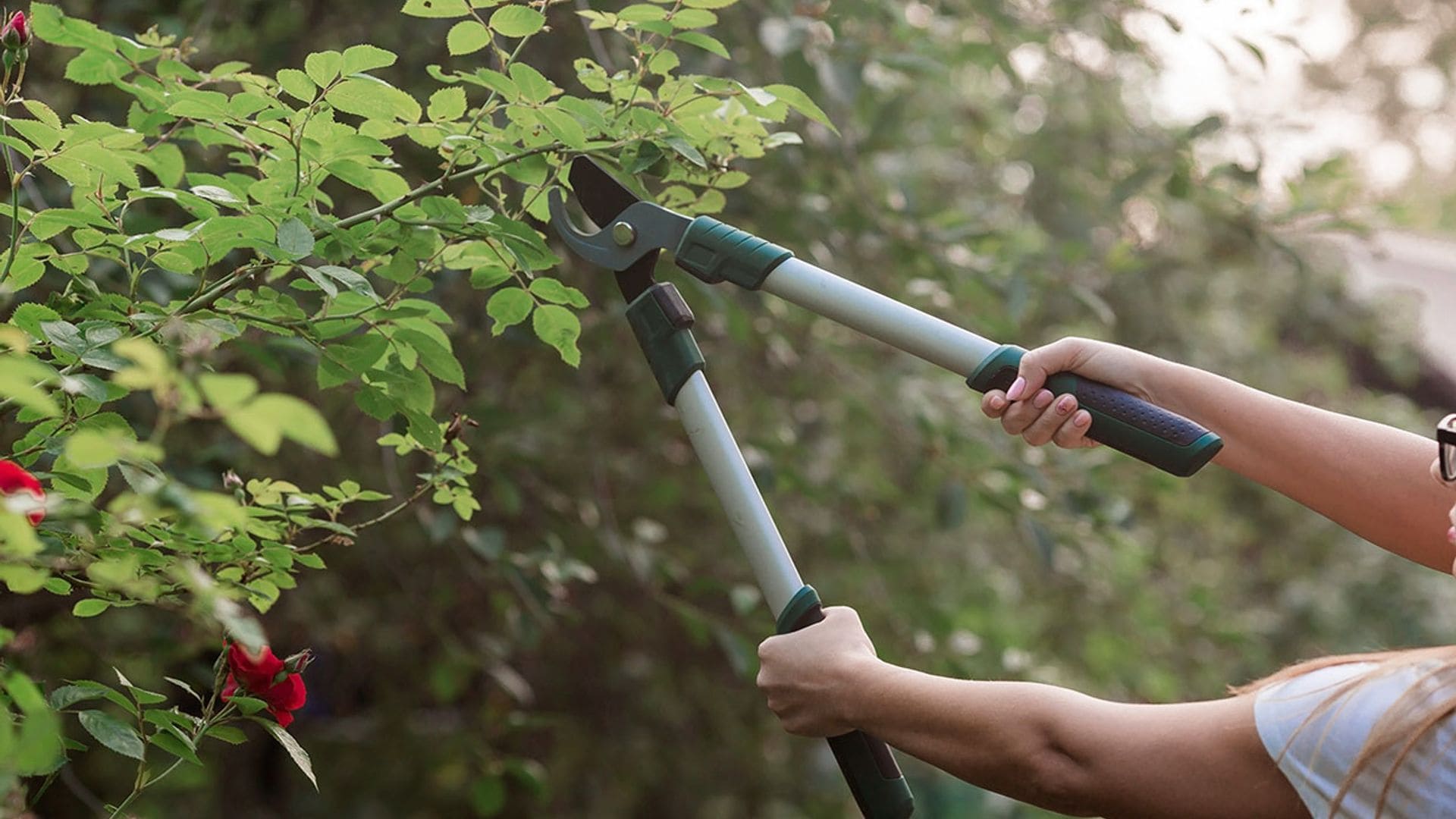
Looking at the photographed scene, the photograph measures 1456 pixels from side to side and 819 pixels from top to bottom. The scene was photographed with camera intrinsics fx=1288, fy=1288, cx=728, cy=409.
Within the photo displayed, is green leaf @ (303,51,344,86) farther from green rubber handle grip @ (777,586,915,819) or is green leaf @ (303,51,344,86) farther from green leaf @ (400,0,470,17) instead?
green rubber handle grip @ (777,586,915,819)

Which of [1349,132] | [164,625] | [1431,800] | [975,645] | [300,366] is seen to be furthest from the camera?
[1349,132]

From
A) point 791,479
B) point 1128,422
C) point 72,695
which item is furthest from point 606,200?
point 791,479

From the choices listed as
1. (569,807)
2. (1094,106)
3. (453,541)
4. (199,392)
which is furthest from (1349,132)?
(199,392)

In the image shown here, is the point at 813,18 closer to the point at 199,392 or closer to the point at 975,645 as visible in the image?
the point at 975,645

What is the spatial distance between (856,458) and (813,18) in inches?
67.8

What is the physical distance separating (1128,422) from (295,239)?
0.84 meters

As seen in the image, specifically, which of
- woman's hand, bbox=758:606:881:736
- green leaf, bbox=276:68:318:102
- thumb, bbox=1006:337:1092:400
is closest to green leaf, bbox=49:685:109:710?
green leaf, bbox=276:68:318:102

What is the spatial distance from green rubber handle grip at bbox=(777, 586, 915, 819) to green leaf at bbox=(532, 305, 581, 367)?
1.16 ft

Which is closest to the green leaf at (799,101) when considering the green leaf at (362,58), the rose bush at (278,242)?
the rose bush at (278,242)

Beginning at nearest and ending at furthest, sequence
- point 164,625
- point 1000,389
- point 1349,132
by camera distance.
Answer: point 1000,389
point 164,625
point 1349,132

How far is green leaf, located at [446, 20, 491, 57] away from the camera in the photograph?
128cm

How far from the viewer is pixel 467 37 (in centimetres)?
129

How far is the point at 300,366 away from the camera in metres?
2.54

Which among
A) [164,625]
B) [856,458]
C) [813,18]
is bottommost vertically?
[856,458]
